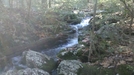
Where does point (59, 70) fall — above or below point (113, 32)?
below

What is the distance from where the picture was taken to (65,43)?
11.5 meters

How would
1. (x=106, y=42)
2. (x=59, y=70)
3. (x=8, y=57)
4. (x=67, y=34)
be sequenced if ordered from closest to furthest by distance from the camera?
1. (x=59, y=70)
2. (x=106, y=42)
3. (x=8, y=57)
4. (x=67, y=34)

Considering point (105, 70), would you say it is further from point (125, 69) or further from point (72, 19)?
point (72, 19)

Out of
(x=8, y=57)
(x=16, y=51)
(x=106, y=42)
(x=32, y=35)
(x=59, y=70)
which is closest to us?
(x=59, y=70)

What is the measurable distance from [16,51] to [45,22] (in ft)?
14.3

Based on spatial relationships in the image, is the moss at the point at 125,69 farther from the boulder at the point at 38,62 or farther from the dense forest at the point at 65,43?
the boulder at the point at 38,62

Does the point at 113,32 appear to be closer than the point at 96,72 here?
No

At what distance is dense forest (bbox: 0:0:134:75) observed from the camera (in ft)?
22.1

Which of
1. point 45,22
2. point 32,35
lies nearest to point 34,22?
point 45,22

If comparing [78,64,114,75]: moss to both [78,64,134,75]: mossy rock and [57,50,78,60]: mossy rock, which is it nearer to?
[78,64,134,75]: mossy rock

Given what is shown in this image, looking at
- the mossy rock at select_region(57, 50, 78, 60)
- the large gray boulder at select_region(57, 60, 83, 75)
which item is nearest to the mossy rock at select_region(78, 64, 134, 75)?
the large gray boulder at select_region(57, 60, 83, 75)

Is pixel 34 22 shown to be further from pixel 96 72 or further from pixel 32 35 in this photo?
pixel 96 72

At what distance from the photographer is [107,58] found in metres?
7.16

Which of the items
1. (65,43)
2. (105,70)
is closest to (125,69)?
(105,70)
